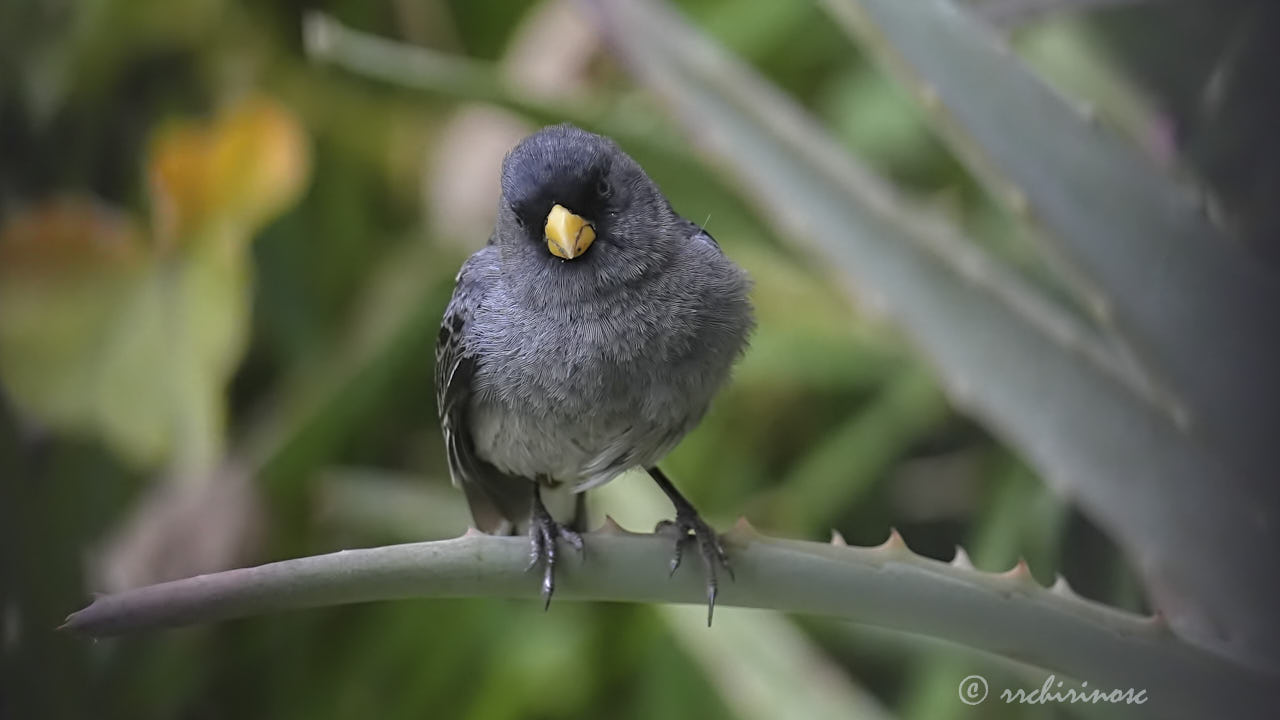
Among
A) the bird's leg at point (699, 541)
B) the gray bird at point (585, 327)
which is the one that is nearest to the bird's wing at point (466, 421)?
the gray bird at point (585, 327)

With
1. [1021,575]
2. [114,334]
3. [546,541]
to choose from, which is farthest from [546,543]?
[114,334]

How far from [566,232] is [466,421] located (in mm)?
247

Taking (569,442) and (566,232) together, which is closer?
(566,232)

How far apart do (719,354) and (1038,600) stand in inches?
8.8

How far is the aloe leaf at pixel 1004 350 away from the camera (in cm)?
66

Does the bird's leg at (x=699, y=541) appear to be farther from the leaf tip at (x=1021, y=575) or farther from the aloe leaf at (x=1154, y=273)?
the aloe leaf at (x=1154, y=273)

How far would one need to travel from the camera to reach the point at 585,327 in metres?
0.62

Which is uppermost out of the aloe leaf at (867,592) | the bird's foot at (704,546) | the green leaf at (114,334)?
the aloe leaf at (867,592)

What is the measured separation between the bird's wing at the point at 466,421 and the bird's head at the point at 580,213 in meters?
0.07

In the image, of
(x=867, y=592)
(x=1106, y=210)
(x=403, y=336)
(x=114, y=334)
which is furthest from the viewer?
(x=403, y=336)

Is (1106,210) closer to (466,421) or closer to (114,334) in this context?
(466,421)

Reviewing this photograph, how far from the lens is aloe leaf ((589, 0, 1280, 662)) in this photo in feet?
2.15

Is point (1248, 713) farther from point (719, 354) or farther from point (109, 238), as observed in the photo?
point (109, 238)

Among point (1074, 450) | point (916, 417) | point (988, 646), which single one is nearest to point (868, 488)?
point (916, 417)
